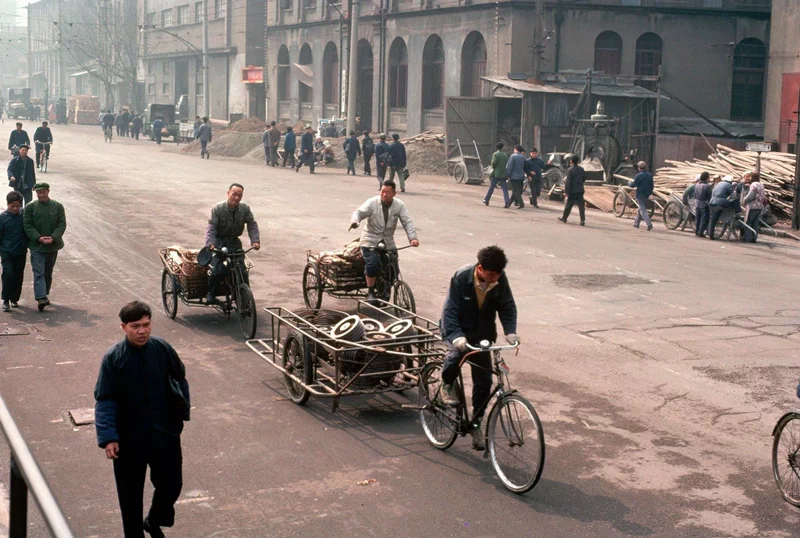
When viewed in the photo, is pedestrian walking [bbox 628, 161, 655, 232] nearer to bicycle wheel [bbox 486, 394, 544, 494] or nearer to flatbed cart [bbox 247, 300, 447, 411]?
flatbed cart [bbox 247, 300, 447, 411]

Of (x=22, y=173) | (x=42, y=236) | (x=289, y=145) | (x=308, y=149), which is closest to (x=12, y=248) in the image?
(x=42, y=236)

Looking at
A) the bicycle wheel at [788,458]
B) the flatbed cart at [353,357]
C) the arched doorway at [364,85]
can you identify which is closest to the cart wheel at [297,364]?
the flatbed cart at [353,357]

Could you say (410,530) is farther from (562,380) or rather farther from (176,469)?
(562,380)

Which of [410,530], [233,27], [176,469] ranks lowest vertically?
[410,530]

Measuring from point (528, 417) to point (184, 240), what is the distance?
1318 centimetres

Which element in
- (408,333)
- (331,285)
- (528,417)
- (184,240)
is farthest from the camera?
(184,240)

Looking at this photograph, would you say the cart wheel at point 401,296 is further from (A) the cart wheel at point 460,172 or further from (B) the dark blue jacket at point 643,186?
(A) the cart wheel at point 460,172

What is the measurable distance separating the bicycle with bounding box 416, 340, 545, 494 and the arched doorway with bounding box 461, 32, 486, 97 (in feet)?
114

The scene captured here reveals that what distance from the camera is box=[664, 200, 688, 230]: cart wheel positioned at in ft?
77.1

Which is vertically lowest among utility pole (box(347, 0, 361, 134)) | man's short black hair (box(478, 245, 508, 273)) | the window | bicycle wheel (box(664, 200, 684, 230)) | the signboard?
bicycle wheel (box(664, 200, 684, 230))

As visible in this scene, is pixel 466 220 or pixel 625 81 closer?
pixel 466 220

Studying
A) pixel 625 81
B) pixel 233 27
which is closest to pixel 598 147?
pixel 625 81

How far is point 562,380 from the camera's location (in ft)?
32.9

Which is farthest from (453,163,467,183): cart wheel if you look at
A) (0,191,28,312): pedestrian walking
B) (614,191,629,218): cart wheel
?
(0,191,28,312): pedestrian walking
